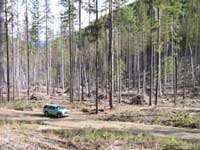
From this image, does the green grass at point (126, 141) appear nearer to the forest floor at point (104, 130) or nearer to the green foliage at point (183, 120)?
the forest floor at point (104, 130)

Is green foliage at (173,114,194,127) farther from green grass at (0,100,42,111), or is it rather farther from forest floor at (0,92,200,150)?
green grass at (0,100,42,111)

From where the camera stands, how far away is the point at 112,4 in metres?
41.6

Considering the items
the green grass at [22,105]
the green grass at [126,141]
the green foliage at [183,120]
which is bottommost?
the green grass at [22,105]

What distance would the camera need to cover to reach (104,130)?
2242 centimetres

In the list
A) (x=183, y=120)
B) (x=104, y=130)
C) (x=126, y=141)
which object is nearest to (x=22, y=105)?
(x=183, y=120)

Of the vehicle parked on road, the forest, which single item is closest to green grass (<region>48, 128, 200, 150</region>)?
the forest

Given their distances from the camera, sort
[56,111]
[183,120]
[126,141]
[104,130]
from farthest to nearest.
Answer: [56,111]
[183,120]
[104,130]
[126,141]

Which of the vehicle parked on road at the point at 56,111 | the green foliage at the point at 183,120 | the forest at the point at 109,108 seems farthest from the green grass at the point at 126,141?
the vehicle parked on road at the point at 56,111

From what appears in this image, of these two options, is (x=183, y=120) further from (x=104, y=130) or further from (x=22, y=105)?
(x=22, y=105)

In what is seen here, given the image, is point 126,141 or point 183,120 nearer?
point 126,141

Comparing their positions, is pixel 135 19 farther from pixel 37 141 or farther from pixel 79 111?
pixel 37 141

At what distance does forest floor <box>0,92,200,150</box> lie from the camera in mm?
16531

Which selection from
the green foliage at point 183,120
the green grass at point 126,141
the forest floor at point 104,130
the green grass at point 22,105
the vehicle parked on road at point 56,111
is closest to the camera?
the forest floor at point 104,130

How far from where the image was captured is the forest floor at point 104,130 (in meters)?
16.5
